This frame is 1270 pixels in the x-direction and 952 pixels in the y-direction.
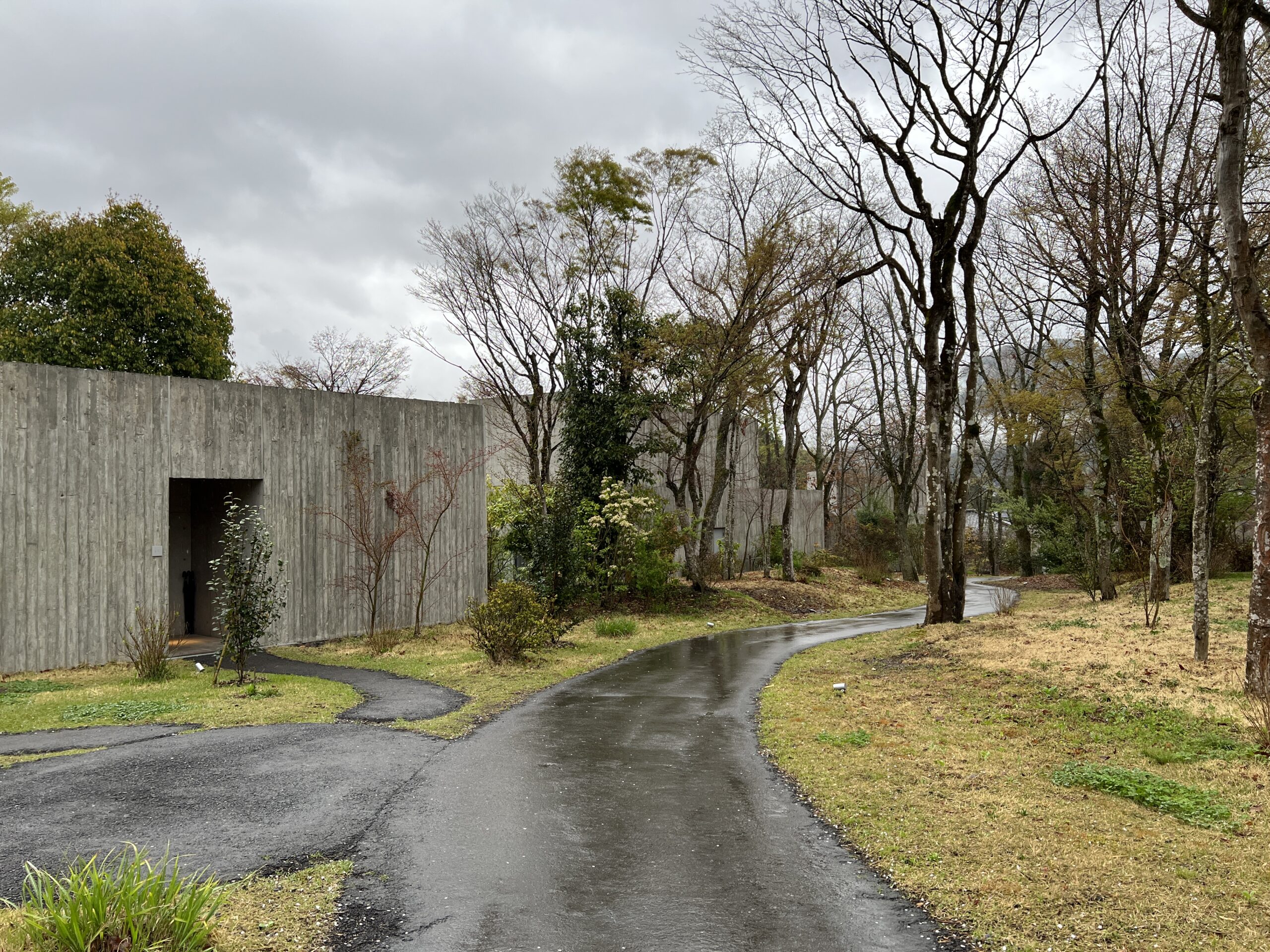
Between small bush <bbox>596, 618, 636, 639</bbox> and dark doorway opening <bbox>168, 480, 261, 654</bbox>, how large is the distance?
23.0 ft

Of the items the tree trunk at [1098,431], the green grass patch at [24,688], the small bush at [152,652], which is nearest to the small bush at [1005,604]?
the tree trunk at [1098,431]

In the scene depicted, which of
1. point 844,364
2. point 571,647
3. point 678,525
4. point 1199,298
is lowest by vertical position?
point 571,647

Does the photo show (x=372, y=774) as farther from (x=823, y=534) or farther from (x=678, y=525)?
(x=823, y=534)

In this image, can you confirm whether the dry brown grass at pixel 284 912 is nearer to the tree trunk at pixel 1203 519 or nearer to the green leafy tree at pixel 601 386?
the tree trunk at pixel 1203 519

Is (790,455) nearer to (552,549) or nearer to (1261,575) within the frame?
(552,549)

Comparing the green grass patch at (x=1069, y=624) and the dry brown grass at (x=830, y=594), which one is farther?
the dry brown grass at (x=830, y=594)

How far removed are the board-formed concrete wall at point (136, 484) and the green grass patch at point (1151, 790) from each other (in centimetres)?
1244

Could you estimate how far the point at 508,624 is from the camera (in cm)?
1200

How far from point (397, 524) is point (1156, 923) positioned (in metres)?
Result: 14.4

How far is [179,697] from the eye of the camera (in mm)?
9375

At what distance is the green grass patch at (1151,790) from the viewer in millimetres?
5043

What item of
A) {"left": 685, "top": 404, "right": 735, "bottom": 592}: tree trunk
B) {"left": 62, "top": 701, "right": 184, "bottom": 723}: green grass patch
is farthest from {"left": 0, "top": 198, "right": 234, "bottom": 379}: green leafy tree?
{"left": 62, "top": 701, "right": 184, "bottom": 723}: green grass patch

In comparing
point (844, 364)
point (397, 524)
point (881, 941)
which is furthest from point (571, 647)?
point (844, 364)

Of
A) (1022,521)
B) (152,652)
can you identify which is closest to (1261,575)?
(152,652)
